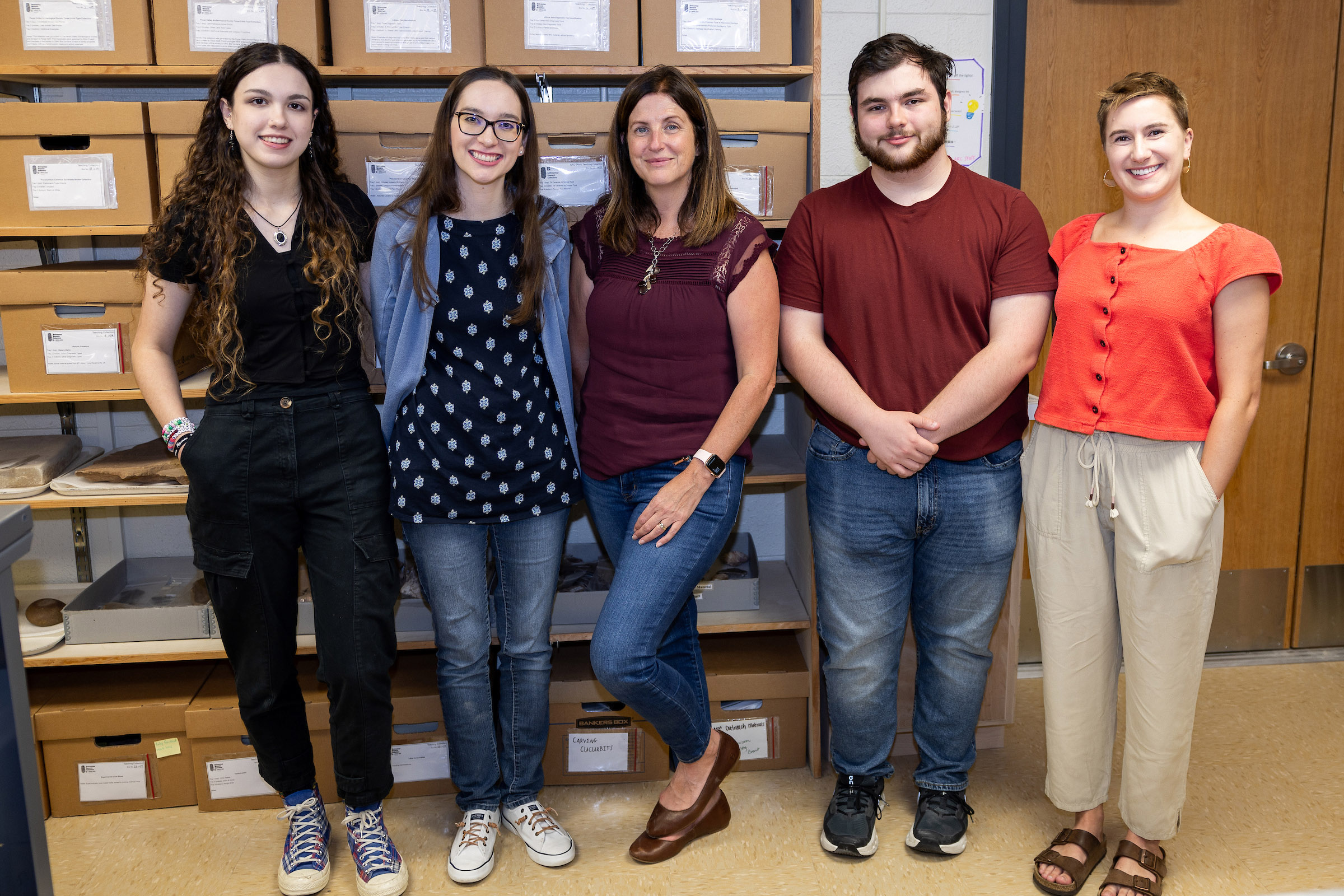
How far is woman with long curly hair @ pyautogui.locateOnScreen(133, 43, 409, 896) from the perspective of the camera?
1795 mm

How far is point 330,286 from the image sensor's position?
5.92 feet

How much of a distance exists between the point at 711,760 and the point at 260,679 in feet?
3.07

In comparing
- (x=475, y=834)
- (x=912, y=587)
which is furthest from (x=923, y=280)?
(x=475, y=834)

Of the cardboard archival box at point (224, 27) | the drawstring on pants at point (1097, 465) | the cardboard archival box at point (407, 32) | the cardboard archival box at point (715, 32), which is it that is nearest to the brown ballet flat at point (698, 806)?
the drawstring on pants at point (1097, 465)

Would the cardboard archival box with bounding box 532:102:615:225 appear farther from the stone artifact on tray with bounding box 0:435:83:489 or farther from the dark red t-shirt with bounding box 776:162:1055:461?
the stone artifact on tray with bounding box 0:435:83:489

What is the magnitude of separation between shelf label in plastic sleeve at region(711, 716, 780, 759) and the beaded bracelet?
4.39 feet

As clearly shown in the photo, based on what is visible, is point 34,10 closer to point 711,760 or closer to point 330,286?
point 330,286

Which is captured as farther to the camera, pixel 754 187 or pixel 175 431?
pixel 754 187

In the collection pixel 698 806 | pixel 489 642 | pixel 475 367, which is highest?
pixel 475 367

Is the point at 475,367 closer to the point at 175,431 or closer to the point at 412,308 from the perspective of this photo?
the point at 412,308

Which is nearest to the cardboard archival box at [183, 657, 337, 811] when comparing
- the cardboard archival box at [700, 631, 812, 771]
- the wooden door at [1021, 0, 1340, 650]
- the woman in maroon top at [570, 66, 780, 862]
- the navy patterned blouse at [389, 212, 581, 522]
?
the navy patterned blouse at [389, 212, 581, 522]

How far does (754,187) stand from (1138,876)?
5.27 feet

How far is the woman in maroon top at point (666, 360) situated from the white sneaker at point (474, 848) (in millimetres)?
429

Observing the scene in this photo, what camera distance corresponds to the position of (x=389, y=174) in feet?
7.04
